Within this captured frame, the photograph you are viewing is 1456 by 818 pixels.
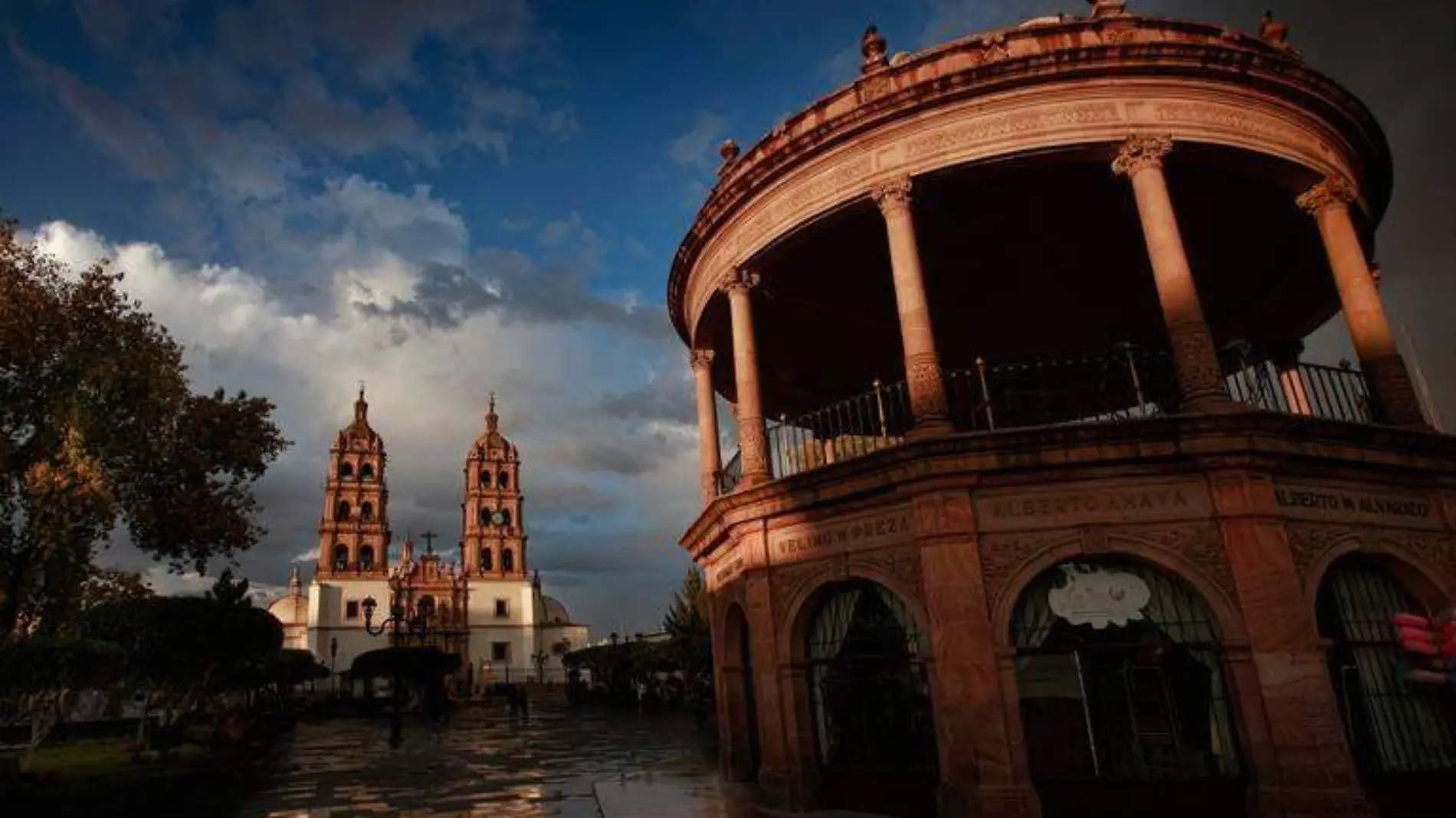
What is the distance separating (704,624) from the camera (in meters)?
47.8

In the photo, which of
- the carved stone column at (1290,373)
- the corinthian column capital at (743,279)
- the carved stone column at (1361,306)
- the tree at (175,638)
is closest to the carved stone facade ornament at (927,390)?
the corinthian column capital at (743,279)

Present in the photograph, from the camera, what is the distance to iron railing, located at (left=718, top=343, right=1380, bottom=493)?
1111 cm

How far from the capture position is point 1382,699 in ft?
31.5

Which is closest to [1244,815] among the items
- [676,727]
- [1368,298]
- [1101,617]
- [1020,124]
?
[1101,617]

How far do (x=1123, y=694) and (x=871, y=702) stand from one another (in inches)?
119

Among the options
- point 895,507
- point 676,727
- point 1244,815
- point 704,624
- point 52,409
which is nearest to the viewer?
point 1244,815

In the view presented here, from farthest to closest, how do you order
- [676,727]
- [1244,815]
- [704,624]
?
[704,624] < [676,727] < [1244,815]

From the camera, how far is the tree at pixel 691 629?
38.6 m

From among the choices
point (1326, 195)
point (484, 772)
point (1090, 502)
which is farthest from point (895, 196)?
point (484, 772)

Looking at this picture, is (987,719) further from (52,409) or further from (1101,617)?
(52,409)

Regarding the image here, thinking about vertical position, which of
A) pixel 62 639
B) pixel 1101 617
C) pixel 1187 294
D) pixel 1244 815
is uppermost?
pixel 1187 294

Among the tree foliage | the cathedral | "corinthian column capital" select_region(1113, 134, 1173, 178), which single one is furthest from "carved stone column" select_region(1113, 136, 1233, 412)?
the cathedral

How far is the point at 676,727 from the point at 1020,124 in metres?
23.6

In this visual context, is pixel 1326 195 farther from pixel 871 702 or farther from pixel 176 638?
pixel 176 638
